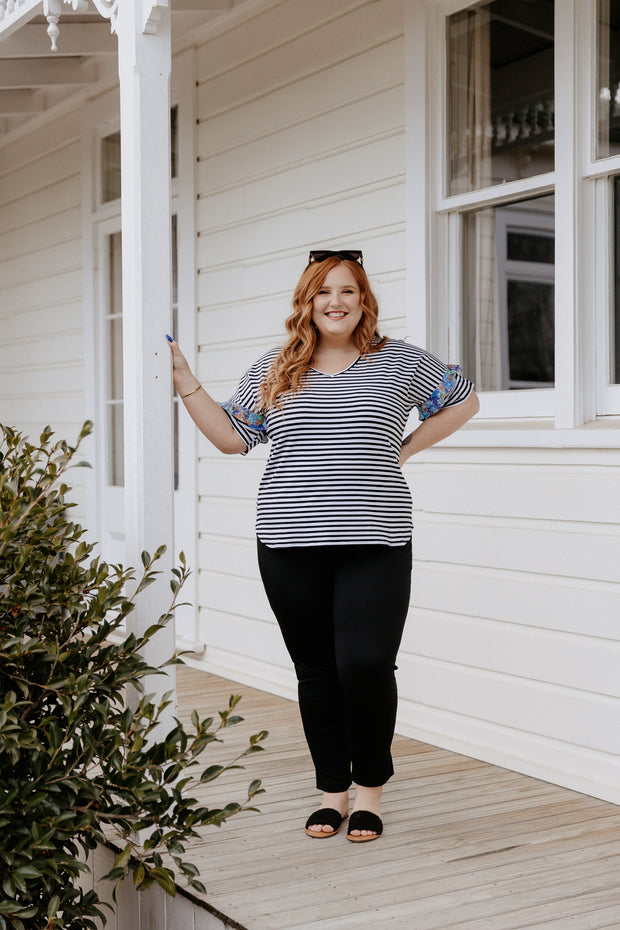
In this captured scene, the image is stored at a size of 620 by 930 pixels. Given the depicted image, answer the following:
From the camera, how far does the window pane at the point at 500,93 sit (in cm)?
357

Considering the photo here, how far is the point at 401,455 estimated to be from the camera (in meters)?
3.05

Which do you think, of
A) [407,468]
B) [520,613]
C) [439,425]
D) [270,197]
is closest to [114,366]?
[270,197]

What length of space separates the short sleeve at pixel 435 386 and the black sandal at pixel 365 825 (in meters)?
1.05

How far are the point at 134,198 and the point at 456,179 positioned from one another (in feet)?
4.83

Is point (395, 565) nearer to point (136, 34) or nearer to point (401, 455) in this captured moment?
point (401, 455)

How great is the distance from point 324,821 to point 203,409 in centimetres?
112

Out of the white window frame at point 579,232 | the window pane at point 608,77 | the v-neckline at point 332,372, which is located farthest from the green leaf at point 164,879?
the window pane at point 608,77

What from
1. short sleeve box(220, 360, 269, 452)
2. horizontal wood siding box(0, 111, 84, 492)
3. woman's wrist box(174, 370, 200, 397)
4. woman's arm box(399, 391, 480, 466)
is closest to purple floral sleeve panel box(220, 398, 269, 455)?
short sleeve box(220, 360, 269, 452)

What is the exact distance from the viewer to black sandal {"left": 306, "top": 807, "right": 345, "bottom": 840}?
296 centimetres

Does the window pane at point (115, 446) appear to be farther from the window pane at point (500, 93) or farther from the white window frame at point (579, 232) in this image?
the white window frame at point (579, 232)

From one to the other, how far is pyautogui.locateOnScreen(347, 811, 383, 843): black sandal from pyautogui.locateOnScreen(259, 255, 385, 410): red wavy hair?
108 centimetres

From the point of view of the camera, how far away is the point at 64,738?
242 cm

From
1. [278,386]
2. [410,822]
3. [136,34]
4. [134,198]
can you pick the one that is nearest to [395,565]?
[278,386]

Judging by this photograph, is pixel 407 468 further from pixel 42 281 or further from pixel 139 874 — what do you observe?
pixel 42 281
